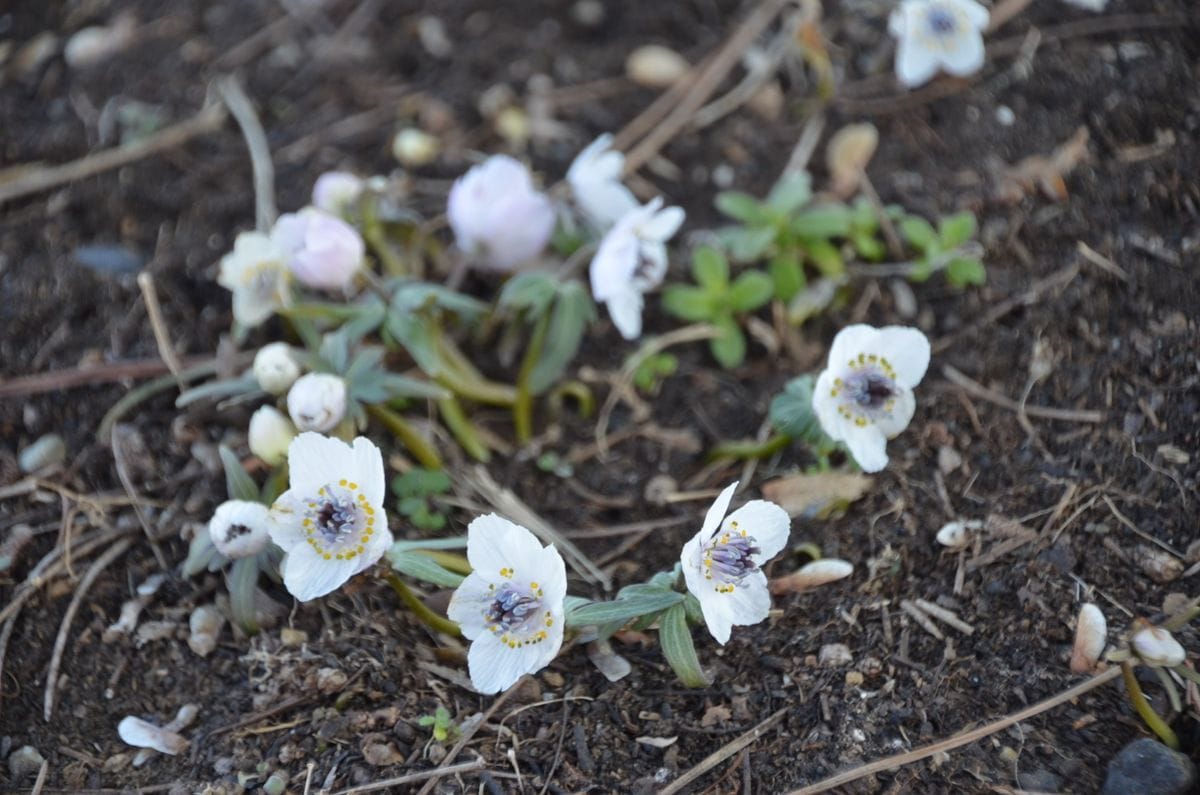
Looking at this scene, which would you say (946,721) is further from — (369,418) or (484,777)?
(369,418)

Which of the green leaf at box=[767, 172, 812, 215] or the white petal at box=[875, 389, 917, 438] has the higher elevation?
the green leaf at box=[767, 172, 812, 215]

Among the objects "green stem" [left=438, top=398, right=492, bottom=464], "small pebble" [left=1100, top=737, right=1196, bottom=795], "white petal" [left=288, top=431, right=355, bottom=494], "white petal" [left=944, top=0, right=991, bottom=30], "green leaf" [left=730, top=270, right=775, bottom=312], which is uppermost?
"white petal" [left=944, top=0, right=991, bottom=30]

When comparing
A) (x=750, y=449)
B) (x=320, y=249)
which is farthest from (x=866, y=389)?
(x=320, y=249)

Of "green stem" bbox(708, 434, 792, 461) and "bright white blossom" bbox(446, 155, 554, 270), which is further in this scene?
"bright white blossom" bbox(446, 155, 554, 270)

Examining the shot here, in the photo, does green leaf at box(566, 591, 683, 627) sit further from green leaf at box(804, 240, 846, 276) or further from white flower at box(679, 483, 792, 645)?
green leaf at box(804, 240, 846, 276)

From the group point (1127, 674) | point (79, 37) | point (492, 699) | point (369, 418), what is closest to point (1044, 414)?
point (1127, 674)

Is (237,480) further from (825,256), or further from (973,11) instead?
(973,11)

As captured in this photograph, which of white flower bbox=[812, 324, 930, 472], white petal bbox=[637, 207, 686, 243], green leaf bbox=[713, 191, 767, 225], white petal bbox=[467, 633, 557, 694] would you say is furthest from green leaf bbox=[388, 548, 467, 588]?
green leaf bbox=[713, 191, 767, 225]

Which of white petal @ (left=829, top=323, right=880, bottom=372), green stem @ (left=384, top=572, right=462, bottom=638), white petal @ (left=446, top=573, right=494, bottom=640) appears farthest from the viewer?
white petal @ (left=829, top=323, right=880, bottom=372)

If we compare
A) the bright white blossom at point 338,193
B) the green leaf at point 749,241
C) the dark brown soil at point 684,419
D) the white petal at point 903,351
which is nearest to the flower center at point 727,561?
the dark brown soil at point 684,419
